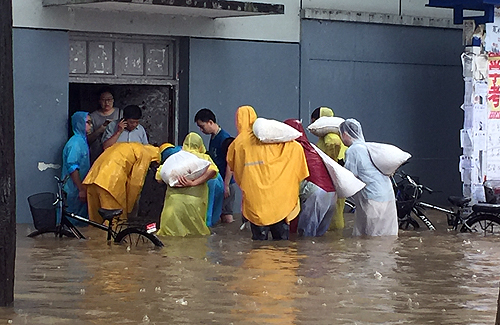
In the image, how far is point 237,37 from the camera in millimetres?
16469

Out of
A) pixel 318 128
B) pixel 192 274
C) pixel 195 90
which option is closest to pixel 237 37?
pixel 195 90

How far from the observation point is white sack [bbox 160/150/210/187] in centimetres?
1286

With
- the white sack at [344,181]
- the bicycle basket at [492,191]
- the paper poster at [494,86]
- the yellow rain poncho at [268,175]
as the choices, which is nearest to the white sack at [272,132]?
the yellow rain poncho at [268,175]

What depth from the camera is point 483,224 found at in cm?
1403

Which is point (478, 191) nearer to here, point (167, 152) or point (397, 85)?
point (397, 85)

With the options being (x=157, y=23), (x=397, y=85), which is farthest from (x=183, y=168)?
(x=397, y=85)

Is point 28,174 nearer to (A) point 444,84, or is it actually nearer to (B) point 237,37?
(B) point 237,37

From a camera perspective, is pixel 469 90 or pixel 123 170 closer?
pixel 123 170

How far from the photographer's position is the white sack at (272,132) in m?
12.7

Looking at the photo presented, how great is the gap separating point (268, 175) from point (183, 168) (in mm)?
1025

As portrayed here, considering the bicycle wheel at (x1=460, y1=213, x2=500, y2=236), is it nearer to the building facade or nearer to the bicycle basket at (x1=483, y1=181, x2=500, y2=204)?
the bicycle basket at (x1=483, y1=181, x2=500, y2=204)

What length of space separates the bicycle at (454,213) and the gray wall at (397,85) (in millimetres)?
3186

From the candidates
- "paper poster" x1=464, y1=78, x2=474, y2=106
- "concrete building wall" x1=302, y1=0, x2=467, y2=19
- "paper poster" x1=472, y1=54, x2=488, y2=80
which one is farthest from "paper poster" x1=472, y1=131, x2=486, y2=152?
"concrete building wall" x1=302, y1=0, x2=467, y2=19

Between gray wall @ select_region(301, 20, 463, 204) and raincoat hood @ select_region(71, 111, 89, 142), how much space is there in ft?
13.4
